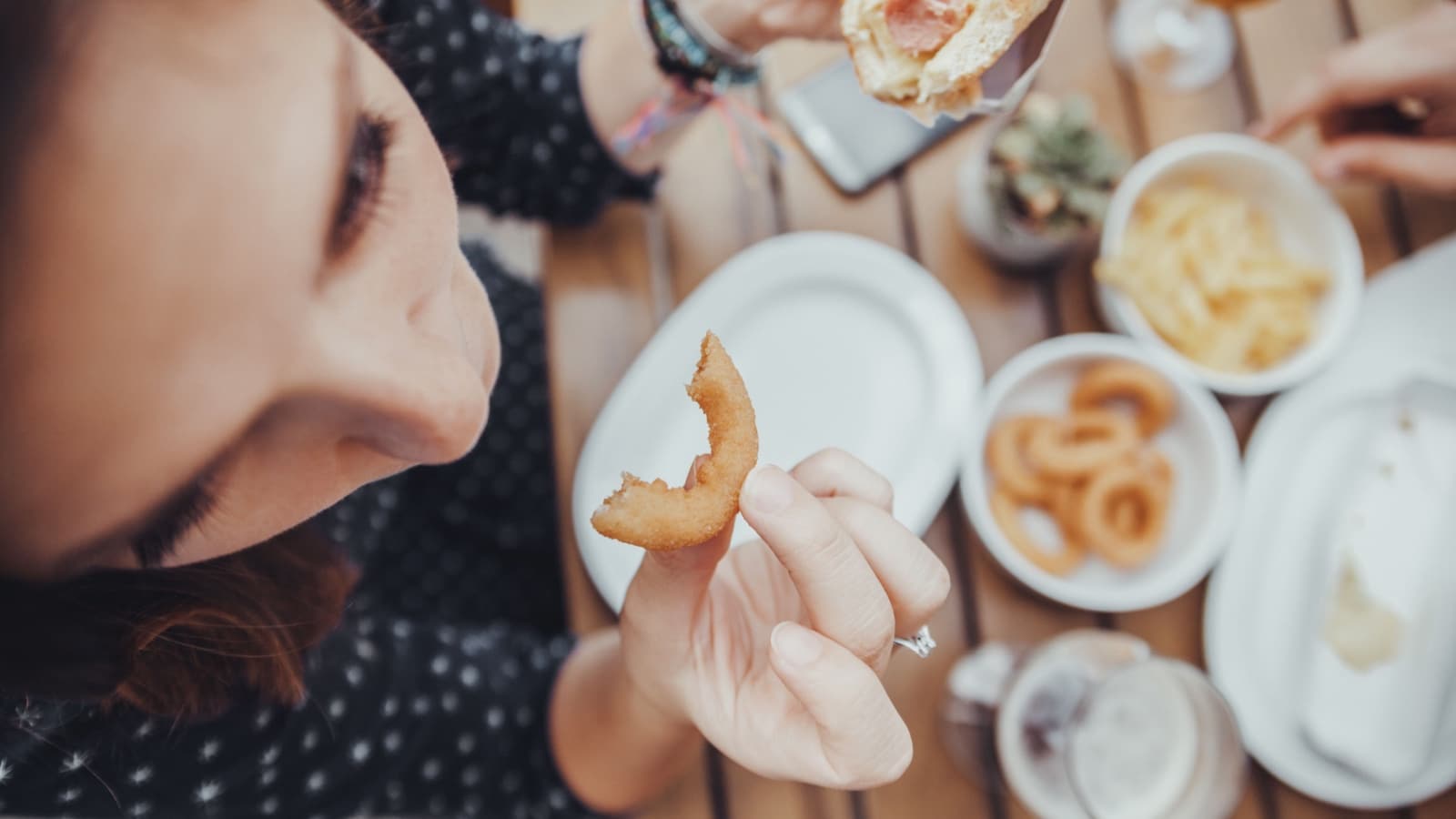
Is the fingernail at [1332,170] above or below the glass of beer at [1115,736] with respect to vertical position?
above

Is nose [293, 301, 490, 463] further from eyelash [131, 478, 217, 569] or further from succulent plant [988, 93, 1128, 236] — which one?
succulent plant [988, 93, 1128, 236]

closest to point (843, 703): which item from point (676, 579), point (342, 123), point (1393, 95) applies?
point (676, 579)

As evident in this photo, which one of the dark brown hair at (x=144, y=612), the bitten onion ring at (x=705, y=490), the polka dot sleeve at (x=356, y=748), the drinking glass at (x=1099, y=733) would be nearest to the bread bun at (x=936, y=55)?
the bitten onion ring at (x=705, y=490)

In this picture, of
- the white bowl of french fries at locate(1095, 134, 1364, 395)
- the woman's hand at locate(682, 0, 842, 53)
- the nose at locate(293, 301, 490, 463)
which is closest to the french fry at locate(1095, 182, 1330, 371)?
the white bowl of french fries at locate(1095, 134, 1364, 395)

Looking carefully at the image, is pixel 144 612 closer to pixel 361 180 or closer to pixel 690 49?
pixel 361 180

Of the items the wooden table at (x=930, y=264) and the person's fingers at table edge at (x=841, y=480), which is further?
the wooden table at (x=930, y=264)

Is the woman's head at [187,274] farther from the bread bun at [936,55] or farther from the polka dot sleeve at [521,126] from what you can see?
the polka dot sleeve at [521,126]
